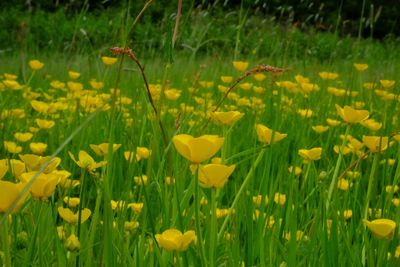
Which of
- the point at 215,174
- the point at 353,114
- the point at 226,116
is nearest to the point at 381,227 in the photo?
the point at 215,174

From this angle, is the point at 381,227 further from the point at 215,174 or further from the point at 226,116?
the point at 226,116

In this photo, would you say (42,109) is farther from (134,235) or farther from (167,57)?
(167,57)

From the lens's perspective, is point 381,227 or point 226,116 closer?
point 381,227

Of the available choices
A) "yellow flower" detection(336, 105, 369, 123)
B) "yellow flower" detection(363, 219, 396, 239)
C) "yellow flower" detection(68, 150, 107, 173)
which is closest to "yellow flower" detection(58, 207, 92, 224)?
"yellow flower" detection(68, 150, 107, 173)

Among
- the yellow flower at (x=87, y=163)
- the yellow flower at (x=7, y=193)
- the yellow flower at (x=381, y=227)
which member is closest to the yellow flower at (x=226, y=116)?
the yellow flower at (x=87, y=163)

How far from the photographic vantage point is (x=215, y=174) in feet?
2.42

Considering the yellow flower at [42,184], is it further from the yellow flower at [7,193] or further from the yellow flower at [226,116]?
the yellow flower at [226,116]

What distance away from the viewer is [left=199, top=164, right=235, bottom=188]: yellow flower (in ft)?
2.38

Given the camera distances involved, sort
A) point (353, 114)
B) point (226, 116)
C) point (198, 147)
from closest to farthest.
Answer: point (198, 147) < point (226, 116) < point (353, 114)

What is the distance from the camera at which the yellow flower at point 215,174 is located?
2.38ft

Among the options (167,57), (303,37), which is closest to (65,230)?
(167,57)

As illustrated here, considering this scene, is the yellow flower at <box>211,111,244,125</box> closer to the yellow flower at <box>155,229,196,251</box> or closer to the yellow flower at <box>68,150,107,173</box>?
the yellow flower at <box>68,150,107,173</box>

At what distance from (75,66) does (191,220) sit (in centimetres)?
399

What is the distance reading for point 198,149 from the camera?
72cm
